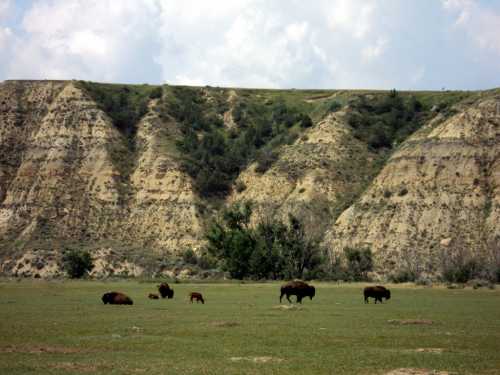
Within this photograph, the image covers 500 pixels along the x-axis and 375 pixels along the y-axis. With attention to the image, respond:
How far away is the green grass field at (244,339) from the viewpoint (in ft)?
62.8

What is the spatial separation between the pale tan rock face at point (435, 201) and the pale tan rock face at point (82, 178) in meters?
25.2

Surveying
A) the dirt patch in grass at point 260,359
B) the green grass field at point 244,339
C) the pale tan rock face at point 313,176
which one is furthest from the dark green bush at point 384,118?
the dirt patch in grass at point 260,359

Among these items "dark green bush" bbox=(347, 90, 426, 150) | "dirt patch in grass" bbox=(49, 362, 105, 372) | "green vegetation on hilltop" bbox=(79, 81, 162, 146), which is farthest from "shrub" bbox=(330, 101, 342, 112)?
"dirt patch in grass" bbox=(49, 362, 105, 372)

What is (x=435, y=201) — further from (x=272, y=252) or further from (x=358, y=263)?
(x=272, y=252)

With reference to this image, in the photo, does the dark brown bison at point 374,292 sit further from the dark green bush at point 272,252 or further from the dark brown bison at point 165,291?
the dark green bush at point 272,252

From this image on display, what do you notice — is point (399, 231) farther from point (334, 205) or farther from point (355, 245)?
point (334, 205)

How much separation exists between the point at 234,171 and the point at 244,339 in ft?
317

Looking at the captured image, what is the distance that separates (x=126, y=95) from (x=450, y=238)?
67.7 metres

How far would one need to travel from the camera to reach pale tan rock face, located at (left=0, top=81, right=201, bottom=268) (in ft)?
349

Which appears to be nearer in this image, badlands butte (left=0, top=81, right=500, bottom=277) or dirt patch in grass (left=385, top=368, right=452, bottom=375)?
dirt patch in grass (left=385, top=368, right=452, bottom=375)

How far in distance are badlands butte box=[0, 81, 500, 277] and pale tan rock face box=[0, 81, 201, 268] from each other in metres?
0.22

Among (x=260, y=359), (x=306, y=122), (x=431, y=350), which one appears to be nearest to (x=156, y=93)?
(x=306, y=122)

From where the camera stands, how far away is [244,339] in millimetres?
24812

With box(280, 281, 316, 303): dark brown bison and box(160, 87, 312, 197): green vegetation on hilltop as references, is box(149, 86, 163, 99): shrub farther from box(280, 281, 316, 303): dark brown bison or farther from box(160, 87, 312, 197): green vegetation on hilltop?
box(280, 281, 316, 303): dark brown bison
